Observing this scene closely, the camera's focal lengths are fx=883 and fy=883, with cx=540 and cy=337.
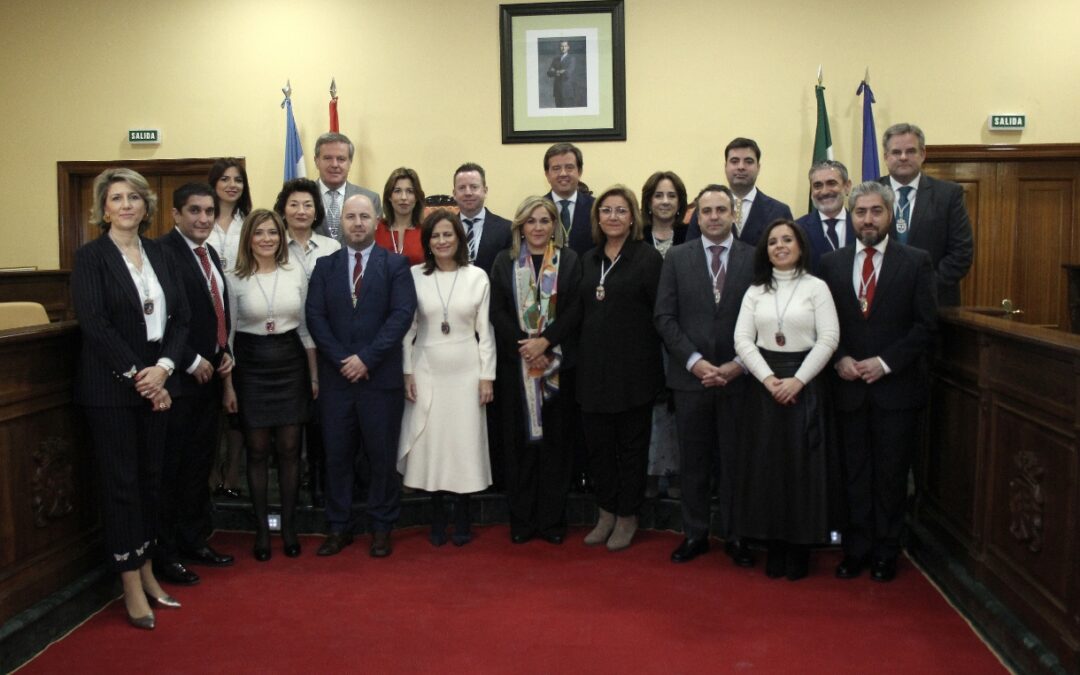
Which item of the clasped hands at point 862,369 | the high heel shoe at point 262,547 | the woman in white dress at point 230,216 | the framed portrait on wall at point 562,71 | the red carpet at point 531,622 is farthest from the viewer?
the framed portrait on wall at point 562,71

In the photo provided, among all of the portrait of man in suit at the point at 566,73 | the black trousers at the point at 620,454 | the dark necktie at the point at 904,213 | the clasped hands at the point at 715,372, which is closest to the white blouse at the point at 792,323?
the clasped hands at the point at 715,372

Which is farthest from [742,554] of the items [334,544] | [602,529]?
[334,544]

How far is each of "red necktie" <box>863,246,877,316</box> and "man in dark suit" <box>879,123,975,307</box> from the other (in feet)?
1.46

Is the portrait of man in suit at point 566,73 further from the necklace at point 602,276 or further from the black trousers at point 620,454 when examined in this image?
the black trousers at point 620,454

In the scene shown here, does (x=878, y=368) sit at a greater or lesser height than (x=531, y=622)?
greater

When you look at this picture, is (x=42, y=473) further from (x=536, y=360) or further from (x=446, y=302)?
(x=536, y=360)

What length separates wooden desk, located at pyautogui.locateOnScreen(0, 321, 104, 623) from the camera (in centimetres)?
A: 304

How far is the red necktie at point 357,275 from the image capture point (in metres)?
4.02

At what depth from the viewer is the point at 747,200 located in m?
4.33

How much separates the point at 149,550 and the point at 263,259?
1339 millimetres

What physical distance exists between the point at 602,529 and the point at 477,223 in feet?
5.51

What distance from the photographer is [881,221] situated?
356 centimetres

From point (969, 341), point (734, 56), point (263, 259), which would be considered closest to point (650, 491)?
point (969, 341)

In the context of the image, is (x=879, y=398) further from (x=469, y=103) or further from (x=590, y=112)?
(x=469, y=103)
